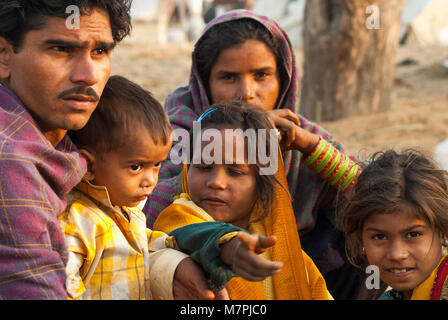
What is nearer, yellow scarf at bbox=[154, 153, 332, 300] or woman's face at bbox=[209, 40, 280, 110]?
yellow scarf at bbox=[154, 153, 332, 300]

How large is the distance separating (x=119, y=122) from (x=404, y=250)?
4.17ft

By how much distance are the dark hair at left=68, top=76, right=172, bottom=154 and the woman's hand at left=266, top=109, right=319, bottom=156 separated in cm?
77

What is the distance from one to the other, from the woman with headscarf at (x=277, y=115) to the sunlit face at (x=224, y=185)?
0.40 m

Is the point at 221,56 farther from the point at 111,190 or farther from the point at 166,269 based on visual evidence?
the point at 166,269

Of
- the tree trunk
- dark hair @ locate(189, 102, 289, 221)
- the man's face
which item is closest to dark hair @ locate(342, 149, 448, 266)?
dark hair @ locate(189, 102, 289, 221)

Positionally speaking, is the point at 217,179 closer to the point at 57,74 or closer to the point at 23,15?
the point at 57,74

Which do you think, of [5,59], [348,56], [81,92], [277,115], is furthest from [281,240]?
[348,56]

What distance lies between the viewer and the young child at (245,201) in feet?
8.27

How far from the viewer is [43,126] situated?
2.09m

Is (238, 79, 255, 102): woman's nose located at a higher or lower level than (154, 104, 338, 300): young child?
higher

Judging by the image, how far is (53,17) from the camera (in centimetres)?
199

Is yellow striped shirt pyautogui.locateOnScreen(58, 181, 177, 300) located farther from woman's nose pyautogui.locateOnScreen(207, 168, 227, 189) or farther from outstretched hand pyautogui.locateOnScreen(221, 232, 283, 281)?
outstretched hand pyautogui.locateOnScreen(221, 232, 283, 281)

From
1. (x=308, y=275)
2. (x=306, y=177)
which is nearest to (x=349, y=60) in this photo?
(x=306, y=177)

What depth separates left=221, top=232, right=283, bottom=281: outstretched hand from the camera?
164 centimetres
